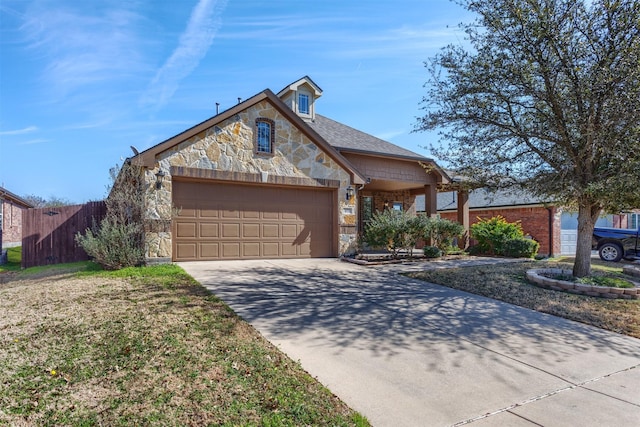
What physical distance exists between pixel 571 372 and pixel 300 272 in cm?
630

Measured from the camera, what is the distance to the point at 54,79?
10281mm

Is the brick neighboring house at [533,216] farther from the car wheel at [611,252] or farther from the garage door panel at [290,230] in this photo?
the garage door panel at [290,230]

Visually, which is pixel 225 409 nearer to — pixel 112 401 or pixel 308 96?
pixel 112 401

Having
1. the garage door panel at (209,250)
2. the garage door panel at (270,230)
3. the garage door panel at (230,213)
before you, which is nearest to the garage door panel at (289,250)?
the garage door panel at (270,230)

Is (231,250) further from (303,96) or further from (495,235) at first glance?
(495,235)

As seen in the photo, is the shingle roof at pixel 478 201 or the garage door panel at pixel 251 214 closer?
the garage door panel at pixel 251 214

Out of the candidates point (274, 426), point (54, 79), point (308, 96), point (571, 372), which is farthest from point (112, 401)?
point (308, 96)

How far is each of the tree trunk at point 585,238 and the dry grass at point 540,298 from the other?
1.18 metres

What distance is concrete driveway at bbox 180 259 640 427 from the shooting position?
3.02m

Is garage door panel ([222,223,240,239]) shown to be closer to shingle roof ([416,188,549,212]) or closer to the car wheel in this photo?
shingle roof ([416,188,549,212])

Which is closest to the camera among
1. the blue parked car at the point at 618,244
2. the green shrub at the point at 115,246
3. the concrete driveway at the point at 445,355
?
the concrete driveway at the point at 445,355

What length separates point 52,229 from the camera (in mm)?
12430

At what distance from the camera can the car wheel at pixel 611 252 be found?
14.3 m

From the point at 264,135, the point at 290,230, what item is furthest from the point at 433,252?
the point at 264,135
